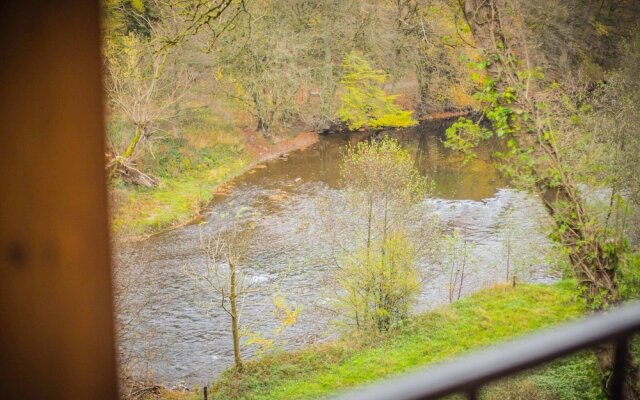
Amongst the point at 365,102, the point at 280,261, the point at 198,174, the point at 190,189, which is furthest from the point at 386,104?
the point at 280,261

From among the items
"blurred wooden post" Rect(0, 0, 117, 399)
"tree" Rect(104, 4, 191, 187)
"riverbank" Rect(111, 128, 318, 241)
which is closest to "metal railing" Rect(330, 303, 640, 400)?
"blurred wooden post" Rect(0, 0, 117, 399)

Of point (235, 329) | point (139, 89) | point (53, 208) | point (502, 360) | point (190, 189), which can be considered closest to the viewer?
point (502, 360)

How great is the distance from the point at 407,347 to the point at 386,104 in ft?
46.1

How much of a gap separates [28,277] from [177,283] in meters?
12.1

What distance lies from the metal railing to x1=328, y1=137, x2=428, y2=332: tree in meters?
10.2

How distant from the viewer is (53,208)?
0.91 metres

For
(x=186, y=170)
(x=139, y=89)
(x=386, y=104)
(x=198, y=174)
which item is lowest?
(x=198, y=174)

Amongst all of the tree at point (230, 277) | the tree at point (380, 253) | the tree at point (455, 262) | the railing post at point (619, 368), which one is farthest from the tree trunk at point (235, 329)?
the railing post at point (619, 368)

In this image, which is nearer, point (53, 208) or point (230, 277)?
point (53, 208)

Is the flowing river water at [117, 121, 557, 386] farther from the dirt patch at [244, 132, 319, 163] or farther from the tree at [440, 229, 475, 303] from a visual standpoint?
the dirt patch at [244, 132, 319, 163]

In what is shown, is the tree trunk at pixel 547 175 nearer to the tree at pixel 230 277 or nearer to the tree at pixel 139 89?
the tree at pixel 230 277

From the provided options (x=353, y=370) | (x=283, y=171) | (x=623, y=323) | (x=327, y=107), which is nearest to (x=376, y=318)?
(x=353, y=370)

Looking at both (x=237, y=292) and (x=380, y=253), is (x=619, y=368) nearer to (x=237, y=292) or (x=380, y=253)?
(x=380, y=253)

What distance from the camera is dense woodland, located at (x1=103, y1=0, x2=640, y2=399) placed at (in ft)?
18.3
